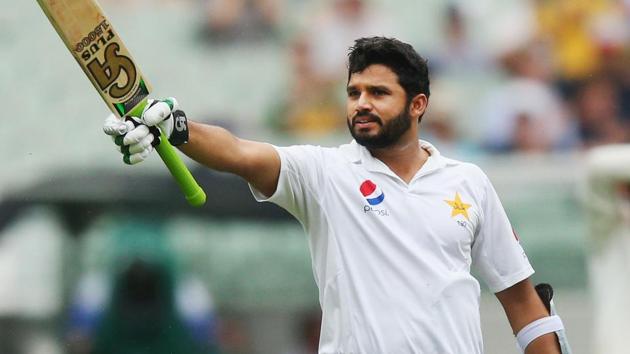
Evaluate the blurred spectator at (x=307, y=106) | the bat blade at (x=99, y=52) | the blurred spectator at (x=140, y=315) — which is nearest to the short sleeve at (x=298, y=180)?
the bat blade at (x=99, y=52)

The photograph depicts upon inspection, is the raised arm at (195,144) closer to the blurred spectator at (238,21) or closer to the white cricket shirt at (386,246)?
the white cricket shirt at (386,246)

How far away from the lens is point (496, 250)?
4.01 meters

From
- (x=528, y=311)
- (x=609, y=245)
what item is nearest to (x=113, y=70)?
(x=528, y=311)

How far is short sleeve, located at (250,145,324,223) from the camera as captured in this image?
3.73m

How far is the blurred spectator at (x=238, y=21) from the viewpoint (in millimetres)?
8430

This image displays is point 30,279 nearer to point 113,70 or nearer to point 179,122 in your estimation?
point 113,70

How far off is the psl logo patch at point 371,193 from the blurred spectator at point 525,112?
15.0ft

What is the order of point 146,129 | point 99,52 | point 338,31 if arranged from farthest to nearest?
1. point 338,31
2. point 99,52
3. point 146,129

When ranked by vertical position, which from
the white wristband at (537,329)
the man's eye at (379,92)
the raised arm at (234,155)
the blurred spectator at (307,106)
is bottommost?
the blurred spectator at (307,106)

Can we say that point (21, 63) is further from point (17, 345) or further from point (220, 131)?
point (220, 131)

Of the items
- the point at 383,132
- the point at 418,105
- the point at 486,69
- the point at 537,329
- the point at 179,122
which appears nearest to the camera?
the point at 179,122

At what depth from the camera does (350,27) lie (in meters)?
8.41

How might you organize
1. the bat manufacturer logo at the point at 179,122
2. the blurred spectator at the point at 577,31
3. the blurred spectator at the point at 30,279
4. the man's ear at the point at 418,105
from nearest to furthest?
1. the bat manufacturer logo at the point at 179,122
2. the man's ear at the point at 418,105
3. the blurred spectator at the point at 30,279
4. the blurred spectator at the point at 577,31

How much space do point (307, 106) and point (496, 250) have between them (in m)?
4.34
